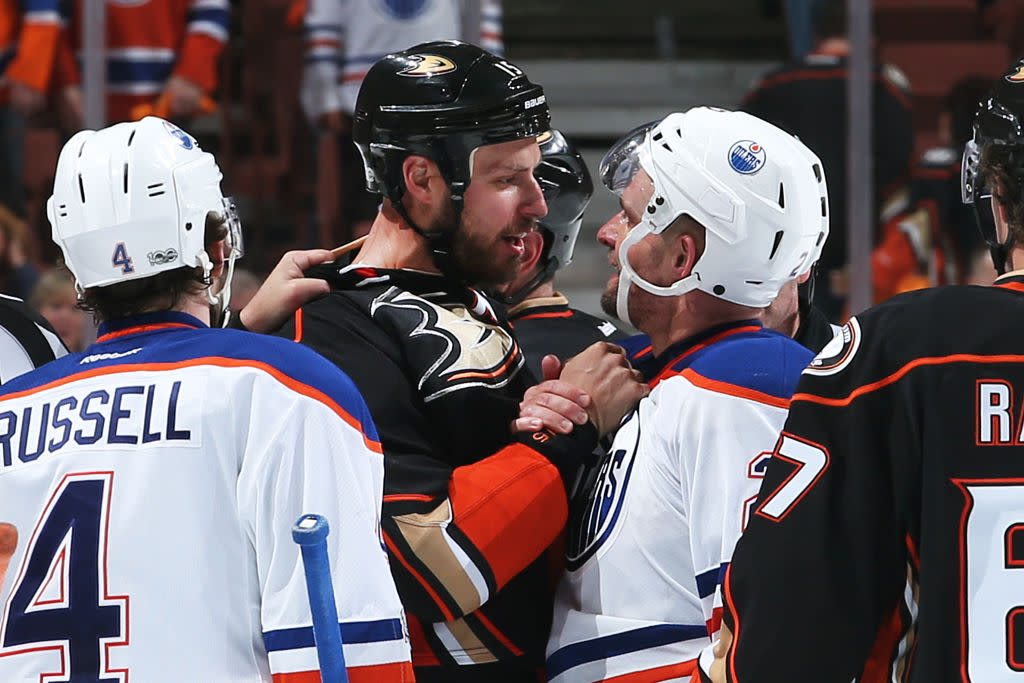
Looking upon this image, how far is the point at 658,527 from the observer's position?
193 cm

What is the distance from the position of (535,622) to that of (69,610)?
71cm

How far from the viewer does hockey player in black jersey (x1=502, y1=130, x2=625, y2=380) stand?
265cm

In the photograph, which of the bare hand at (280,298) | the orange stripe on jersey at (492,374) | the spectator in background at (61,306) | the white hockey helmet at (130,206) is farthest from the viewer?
the spectator in background at (61,306)

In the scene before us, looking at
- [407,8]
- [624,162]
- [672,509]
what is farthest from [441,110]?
[407,8]

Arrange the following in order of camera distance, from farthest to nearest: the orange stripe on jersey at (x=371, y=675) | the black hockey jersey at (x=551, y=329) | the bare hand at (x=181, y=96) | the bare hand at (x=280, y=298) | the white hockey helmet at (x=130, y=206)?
the bare hand at (x=181, y=96)
the black hockey jersey at (x=551, y=329)
the bare hand at (x=280, y=298)
the white hockey helmet at (x=130, y=206)
the orange stripe on jersey at (x=371, y=675)

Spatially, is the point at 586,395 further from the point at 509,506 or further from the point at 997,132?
the point at 997,132

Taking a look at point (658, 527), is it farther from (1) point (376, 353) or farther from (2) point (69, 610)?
(2) point (69, 610)

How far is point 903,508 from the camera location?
1.46 m

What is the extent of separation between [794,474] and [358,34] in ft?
11.0

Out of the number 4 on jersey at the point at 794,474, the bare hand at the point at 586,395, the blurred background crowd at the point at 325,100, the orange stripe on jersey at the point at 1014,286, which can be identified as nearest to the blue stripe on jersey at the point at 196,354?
the bare hand at the point at 586,395

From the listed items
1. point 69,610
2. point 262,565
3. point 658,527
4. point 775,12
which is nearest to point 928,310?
point 658,527

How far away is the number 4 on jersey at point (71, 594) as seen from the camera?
1.59 m

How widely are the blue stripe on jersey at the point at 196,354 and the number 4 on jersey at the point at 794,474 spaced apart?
18.9 inches

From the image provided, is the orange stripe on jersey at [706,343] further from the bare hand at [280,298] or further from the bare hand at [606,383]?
the bare hand at [280,298]
